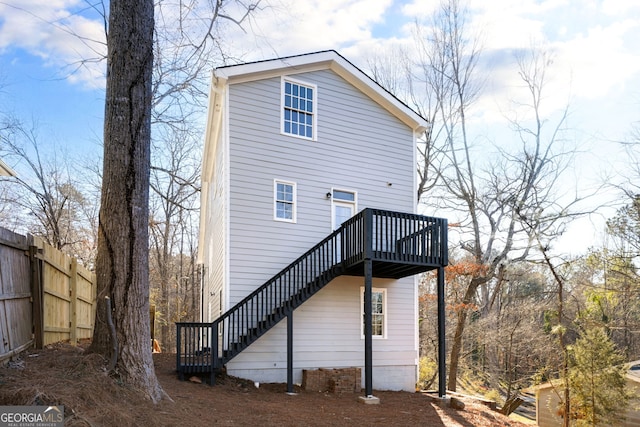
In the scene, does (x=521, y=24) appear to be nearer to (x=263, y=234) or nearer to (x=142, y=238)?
(x=263, y=234)

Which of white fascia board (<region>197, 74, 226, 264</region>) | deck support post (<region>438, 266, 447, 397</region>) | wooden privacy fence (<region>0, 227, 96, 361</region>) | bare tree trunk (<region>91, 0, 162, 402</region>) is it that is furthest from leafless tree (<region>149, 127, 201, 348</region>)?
bare tree trunk (<region>91, 0, 162, 402</region>)

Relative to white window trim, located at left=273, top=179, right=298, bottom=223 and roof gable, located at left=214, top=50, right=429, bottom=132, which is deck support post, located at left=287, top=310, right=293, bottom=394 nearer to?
white window trim, located at left=273, top=179, right=298, bottom=223

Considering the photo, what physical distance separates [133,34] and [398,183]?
8.68m

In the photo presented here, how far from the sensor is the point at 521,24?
21.6 metres

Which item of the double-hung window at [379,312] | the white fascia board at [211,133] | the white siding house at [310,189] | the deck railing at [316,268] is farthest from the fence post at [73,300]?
the double-hung window at [379,312]

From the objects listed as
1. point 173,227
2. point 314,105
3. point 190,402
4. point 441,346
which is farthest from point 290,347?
point 173,227

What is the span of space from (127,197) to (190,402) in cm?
330

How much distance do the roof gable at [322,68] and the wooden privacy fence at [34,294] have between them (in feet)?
18.3

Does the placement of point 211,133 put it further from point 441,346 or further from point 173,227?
point 173,227

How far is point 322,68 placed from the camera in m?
13.6

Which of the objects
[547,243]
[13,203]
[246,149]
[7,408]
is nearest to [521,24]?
[547,243]

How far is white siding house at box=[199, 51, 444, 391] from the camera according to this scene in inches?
473

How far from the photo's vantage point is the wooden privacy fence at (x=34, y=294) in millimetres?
6668

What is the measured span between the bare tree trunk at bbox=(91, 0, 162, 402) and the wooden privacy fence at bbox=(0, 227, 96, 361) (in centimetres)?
117
